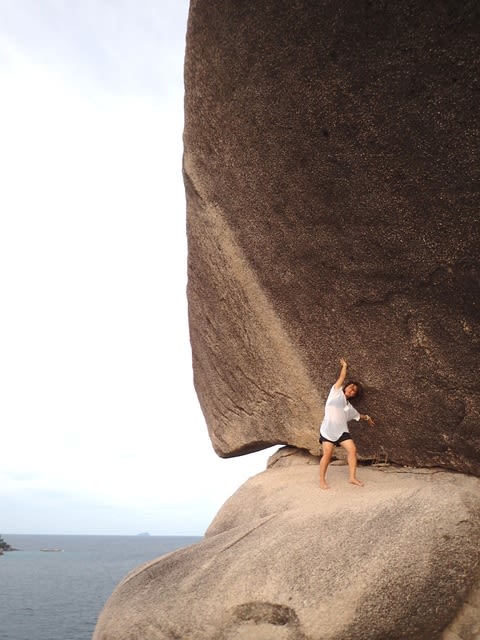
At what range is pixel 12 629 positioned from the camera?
37719mm

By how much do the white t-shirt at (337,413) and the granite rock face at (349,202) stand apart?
11.5 inches

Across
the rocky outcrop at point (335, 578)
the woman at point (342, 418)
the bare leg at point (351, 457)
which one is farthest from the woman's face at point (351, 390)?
the rocky outcrop at point (335, 578)

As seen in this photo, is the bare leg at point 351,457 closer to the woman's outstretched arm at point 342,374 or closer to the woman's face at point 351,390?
the woman's face at point 351,390

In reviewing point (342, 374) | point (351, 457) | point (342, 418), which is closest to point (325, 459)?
point (351, 457)

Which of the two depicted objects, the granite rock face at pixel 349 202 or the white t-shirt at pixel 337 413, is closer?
the granite rock face at pixel 349 202

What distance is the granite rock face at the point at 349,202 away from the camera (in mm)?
5191

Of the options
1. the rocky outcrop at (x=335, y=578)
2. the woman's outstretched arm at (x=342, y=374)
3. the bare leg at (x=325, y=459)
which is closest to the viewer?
the rocky outcrop at (x=335, y=578)

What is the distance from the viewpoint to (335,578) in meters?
5.61

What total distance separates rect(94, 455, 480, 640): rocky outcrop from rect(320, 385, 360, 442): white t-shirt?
793mm

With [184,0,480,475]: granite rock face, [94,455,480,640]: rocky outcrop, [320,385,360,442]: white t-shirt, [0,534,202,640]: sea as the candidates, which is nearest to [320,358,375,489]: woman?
[320,385,360,442]: white t-shirt

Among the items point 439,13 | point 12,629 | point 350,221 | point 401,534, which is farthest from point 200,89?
point 12,629

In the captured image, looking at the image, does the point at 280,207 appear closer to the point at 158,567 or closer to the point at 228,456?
the point at 158,567

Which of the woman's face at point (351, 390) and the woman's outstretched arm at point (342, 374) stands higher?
the woman's outstretched arm at point (342, 374)

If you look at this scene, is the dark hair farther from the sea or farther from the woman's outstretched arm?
the sea
